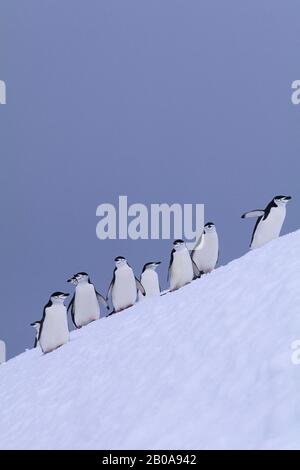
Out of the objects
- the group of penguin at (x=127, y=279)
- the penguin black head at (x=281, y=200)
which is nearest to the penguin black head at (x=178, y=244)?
the group of penguin at (x=127, y=279)

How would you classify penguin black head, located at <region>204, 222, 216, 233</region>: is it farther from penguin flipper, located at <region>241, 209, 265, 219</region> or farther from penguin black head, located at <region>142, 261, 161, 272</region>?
penguin black head, located at <region>142, 261, 161, 272</region>

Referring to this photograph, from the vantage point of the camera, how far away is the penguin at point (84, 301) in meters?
7.84

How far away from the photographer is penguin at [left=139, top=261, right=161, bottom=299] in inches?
399

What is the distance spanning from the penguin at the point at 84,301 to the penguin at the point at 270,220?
1.97m

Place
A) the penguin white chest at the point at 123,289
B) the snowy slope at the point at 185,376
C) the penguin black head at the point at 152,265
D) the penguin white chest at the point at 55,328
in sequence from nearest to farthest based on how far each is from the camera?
the snowy slope at the point at 185,376 → the penguin white chest at the point at 55,328 → the penguin white chest at the point at 123,289 → the penguin black head at the point at 152,265

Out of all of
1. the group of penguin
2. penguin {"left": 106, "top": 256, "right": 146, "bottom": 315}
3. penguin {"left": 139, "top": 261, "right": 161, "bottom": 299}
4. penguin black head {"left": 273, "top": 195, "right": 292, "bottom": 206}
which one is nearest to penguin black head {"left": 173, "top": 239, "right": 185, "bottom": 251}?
the group of penguin

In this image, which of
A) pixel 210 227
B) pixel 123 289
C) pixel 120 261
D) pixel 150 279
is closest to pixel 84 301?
pixel 123 289

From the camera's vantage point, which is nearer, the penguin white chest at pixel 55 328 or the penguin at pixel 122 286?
the penguin white chest at pixel 55 328

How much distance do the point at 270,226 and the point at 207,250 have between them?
749 mm

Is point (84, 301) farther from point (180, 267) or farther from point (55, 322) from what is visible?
point (180, 267)

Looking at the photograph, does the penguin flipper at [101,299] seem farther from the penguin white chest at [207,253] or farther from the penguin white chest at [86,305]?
the penguin white chest at [207,253]

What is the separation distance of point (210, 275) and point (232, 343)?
9.63 ft
